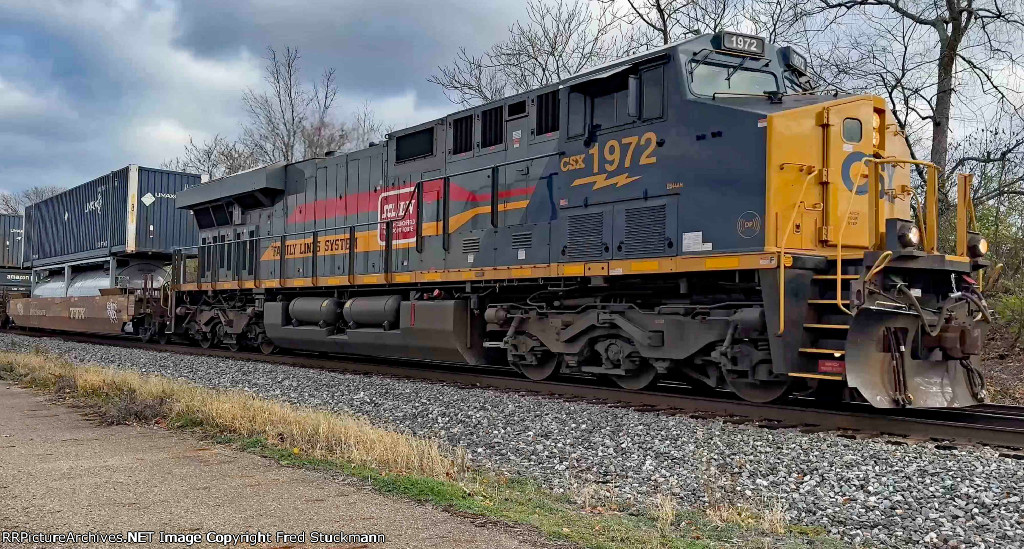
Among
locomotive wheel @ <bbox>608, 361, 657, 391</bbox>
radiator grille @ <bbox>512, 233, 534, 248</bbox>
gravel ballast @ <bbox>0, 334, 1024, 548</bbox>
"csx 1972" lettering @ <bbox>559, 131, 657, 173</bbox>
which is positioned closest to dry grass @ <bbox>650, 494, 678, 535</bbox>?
gravel ballast @ <bbox>0, 334, 1024, 548</bbox>

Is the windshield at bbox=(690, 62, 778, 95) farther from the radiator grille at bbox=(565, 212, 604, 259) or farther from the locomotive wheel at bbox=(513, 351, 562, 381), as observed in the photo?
the locomotive wheel at bbox=(513, 351, 562, 381)

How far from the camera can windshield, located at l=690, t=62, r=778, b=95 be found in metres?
8.76

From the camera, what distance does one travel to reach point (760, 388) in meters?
8.20

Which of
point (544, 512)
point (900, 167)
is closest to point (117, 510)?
point (544, 512)

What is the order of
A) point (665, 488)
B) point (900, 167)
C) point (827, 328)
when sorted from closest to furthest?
point (665, 488) < point (827, 328) < point (900, 167)

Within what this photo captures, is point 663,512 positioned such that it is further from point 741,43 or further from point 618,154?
point 741,43

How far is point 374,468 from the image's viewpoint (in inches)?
217

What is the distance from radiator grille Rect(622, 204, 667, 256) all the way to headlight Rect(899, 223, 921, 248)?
2323 mm

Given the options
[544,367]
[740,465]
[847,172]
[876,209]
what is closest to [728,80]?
[847,172]

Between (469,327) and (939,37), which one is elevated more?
(939,37)

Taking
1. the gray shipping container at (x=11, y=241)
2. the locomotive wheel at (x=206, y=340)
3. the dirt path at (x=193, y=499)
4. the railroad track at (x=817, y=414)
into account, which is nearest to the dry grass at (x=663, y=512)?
the dirt path at (x=193, y=499)

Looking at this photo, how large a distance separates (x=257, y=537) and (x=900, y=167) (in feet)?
25.7

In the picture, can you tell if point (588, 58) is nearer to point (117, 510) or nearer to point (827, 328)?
point (827, 328)

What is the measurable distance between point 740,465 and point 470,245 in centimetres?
660
